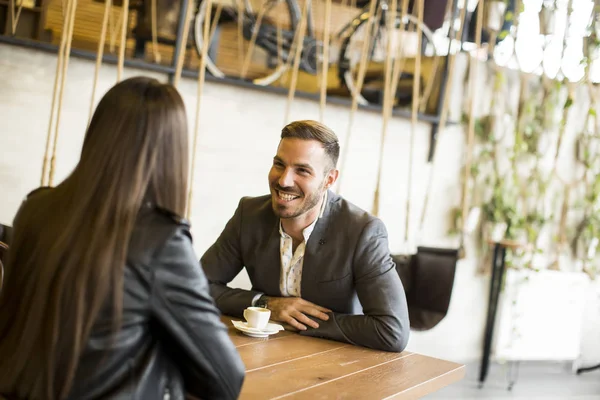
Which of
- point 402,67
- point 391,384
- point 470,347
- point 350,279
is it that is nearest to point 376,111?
point 402,67

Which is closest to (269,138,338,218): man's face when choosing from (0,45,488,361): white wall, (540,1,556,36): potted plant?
(0,45,488,361): white wall

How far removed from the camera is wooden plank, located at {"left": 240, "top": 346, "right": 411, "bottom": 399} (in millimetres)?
1464

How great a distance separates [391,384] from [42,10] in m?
2.48

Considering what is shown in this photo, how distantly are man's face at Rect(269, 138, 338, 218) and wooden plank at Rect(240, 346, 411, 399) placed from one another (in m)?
0.48

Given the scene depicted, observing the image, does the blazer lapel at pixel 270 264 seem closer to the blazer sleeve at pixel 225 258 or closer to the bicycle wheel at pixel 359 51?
the blazer sleeve at pixel 225 258

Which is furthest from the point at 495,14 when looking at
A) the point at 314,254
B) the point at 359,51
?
the point at 314,254

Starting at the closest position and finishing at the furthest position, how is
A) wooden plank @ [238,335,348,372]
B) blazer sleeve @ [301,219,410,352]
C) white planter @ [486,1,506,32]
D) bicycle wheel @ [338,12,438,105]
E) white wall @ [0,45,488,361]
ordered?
1. wooden plank @ [238,335,348,372]
2. blazer sleeve @ [301,219,410,352]
3. white wall @ [0,45,488,361]
4. bicycle wheel @ [338,12,438,105]
5. white planter @ [486,1,506,32]

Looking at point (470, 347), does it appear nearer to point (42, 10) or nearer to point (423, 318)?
point (423, 318)

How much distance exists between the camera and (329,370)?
1705 mm

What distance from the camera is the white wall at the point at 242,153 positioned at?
3.10m

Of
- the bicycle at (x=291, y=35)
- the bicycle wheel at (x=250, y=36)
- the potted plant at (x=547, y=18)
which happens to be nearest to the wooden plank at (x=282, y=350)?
the bicycle wheel at (x=250, y=36)

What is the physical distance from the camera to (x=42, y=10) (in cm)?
329

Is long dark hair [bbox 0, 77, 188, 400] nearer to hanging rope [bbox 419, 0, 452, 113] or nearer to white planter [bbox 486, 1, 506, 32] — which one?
hanging rope [bbox 419, 0, 452, 113]

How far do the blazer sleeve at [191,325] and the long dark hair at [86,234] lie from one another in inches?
2.9
